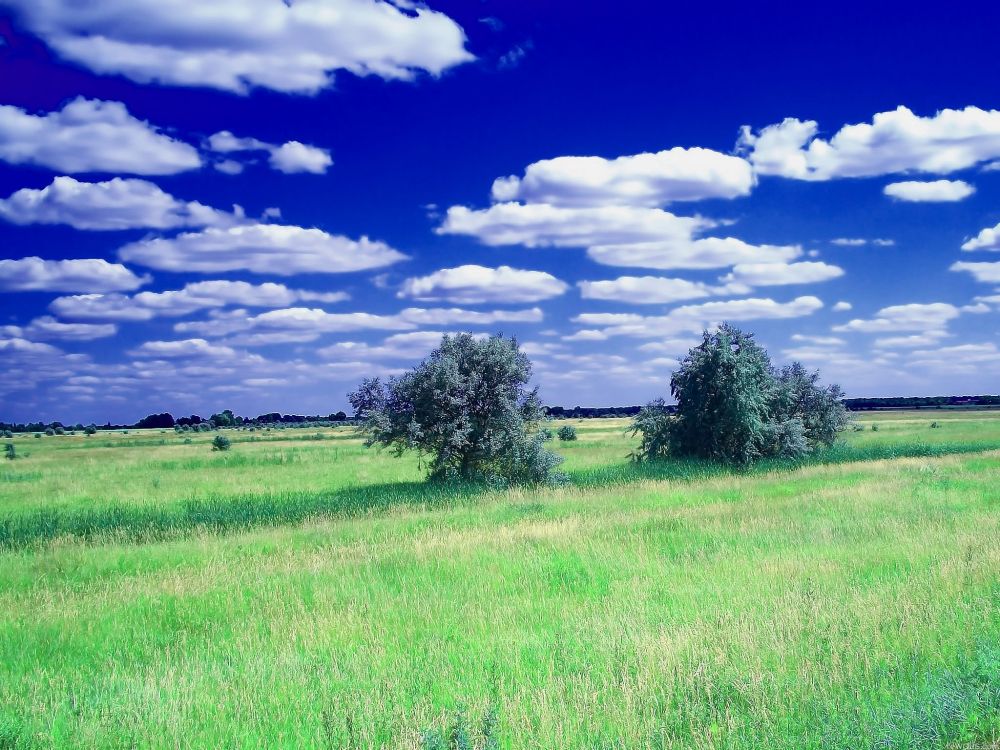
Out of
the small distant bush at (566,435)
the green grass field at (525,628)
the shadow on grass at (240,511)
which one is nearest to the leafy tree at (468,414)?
the shadow on grass at (240,511)

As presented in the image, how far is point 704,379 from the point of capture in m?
42.1

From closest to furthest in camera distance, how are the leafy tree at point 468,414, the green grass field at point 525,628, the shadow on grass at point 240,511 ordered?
the green grass field at point 525,628 → the shadow on grass at point 240,511 → the leafy tree at point 468,414

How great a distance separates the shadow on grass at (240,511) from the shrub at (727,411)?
17.7 ft

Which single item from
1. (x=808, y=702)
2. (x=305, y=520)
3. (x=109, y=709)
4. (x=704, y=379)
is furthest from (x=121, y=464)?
(x=808, y=702)

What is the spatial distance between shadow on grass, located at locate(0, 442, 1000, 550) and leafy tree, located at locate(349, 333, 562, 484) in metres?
1.57

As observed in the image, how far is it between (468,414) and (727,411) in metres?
16.1

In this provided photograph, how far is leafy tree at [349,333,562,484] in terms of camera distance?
101ft

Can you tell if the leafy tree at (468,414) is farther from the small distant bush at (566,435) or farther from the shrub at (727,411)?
the small distant bush at (566,435)

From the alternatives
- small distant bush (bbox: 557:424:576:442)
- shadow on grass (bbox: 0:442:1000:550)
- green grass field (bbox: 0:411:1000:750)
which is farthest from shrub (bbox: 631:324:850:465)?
small distant bush (bbox: 557:424:576:442)

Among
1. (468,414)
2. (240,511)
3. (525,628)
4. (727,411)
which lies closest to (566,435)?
(727,411)

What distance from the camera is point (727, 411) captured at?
4031 centimetres

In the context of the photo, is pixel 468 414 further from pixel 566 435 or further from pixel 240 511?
pixel 566 435

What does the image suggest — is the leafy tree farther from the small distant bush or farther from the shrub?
the small distant bush

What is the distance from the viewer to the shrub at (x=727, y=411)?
40.3m
